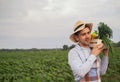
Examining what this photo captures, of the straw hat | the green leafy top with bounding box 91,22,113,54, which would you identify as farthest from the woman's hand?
the straw hat

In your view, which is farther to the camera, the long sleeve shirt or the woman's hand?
the woman's hand

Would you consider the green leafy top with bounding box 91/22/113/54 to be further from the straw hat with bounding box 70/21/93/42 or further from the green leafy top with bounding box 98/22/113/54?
the straw hat with bounding box 70/21/93/42

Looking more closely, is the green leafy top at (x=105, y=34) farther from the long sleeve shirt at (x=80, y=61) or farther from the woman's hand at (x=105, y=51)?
the long sleeve shirt at (x=80, y=61)

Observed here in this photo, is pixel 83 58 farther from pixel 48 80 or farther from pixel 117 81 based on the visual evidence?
pixel 117 81

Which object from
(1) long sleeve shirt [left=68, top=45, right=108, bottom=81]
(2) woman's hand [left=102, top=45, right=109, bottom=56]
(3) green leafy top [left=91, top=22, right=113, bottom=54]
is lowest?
(1) long sleeve shirt [left=68, top=45, right=108, bottom=81]

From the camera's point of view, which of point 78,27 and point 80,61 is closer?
point 80,61

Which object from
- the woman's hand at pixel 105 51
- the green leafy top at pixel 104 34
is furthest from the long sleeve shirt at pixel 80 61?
the green leafy top at pixel 104 34

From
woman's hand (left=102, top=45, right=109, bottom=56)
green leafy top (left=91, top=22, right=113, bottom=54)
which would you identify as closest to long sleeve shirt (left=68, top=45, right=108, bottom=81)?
woman's hand (left=102, top=45, right=109, bottom=56)

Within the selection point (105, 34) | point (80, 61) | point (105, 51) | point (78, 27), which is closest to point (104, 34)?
point (105, 34)

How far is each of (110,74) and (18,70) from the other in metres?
4.27

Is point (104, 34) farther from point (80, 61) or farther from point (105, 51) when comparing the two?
point (80, 61)

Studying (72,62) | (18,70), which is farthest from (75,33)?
(18,70)

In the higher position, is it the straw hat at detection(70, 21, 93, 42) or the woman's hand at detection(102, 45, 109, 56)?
the straw hat at detection(70, 21, 93, 42)

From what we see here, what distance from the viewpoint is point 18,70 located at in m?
14.5
